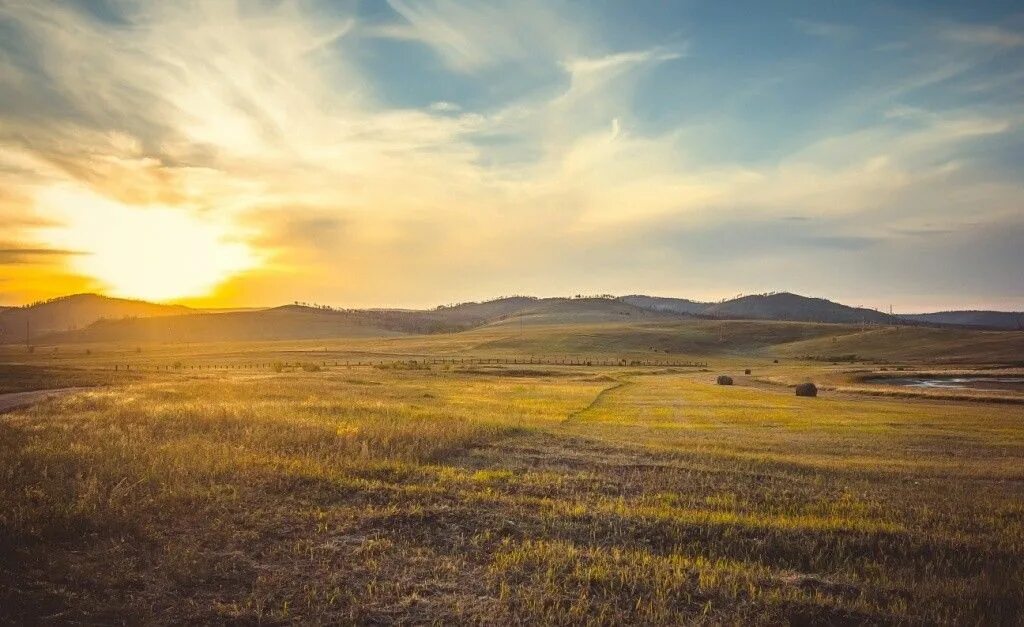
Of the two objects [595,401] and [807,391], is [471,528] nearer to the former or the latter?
[595,401]

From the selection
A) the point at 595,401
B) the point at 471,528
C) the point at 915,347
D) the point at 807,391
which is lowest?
the point at 807,391

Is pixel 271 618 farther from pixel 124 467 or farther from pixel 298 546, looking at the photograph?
pixel 124 467

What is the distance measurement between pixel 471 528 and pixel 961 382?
3412 inches

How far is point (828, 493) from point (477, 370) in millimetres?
78109

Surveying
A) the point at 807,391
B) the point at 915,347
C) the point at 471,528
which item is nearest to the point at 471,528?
the point at 471,528

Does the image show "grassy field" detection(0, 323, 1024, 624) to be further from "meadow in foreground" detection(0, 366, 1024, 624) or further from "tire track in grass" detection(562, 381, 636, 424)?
"tire track in grass" detection(562, 381, 636, 424)

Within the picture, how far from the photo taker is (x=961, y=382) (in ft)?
256

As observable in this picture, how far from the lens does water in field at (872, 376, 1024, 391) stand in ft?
233

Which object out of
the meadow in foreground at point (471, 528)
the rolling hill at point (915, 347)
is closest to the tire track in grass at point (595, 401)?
the meadow in foreground at point (471, 528)

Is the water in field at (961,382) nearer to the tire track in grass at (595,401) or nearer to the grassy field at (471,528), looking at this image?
the tire track in grass at (595,401)

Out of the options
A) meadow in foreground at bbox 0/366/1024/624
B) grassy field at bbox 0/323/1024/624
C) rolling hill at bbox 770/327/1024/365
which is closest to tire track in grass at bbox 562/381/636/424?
grassy field at bbox 0/323/1024/624

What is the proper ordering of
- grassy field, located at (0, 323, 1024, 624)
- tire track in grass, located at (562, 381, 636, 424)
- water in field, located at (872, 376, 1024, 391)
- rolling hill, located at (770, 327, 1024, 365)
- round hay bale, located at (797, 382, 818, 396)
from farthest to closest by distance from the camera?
rolling hill, located at (770, 327, 1024, 365)
water in field, located at (872, 376, 1024, 391)
round hay bale, located at (797, 382, 818, 396)
tire track in grass, located at (562, 381, 636, 424)
grassy field, located at (0, 323, 1024, 624)

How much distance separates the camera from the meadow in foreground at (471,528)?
29.6 ft

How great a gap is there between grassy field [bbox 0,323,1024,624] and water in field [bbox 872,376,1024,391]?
2265 inches
